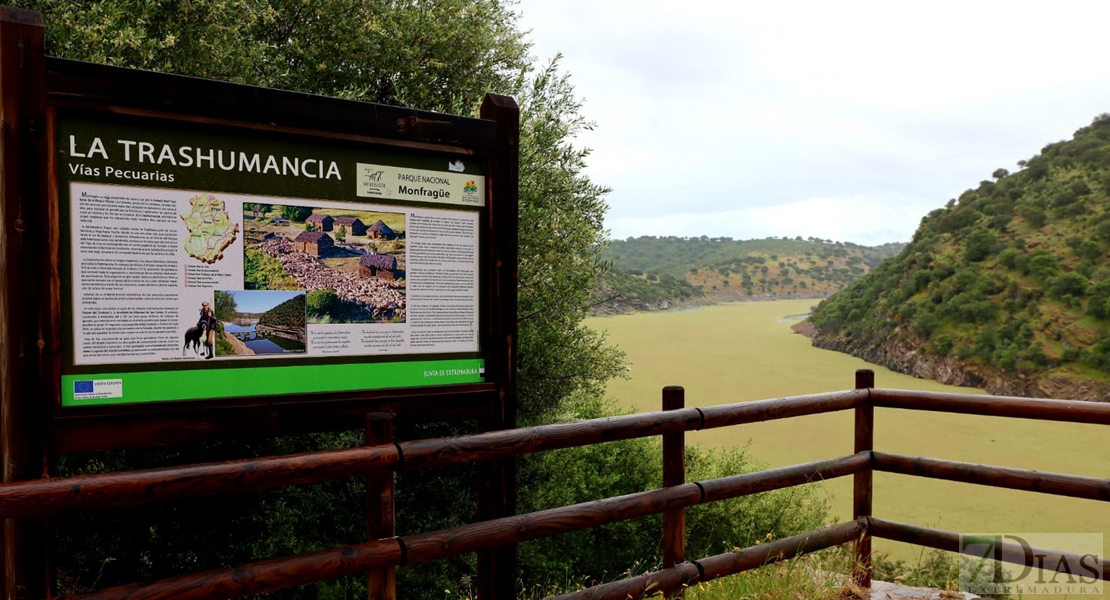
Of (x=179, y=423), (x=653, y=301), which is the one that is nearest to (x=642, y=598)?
(x=179, y=423)

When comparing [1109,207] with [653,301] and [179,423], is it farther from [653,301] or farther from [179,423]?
[179,423]

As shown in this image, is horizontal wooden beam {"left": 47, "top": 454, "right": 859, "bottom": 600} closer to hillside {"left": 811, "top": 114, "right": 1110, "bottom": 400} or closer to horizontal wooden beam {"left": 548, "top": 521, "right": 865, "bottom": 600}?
horizontal wooden beam {"left": 548, "top": 521, "right": 865, "bottom": 600}

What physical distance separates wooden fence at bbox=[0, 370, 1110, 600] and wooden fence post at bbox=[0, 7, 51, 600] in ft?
1.01

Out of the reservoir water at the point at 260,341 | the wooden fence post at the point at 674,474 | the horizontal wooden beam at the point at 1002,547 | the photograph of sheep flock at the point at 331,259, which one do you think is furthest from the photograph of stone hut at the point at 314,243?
the horizontal wooden beam at the point at 1002,547

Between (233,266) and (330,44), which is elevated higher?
(330,44)

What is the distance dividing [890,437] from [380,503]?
14723mm

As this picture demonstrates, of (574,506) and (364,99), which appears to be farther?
(364,99)

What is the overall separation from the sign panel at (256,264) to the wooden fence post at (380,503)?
0.95 ft

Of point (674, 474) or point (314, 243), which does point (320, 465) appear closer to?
point (314, 243)

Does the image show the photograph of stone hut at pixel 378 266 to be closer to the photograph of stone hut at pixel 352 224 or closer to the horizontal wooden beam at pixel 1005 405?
the photograph of stone hut at pixel 352 224

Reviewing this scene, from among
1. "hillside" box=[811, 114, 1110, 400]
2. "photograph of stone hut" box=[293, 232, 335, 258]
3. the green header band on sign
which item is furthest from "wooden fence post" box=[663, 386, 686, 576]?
"hillside" box=[811, 114, 1110, 400]

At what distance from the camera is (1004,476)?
120 inches

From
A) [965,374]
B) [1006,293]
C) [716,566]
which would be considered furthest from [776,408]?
[1006,293]

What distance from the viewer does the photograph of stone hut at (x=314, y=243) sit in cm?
253
